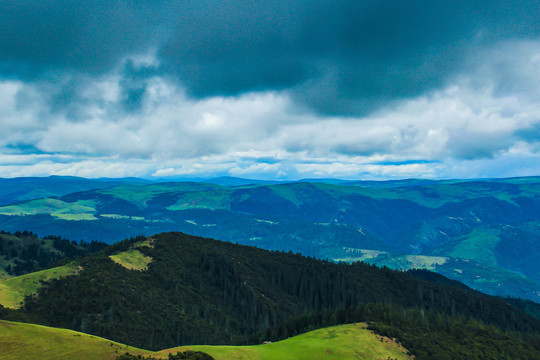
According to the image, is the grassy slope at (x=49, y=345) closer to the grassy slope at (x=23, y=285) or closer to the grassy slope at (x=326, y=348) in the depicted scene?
the grassy slope at (x=326, y=348)

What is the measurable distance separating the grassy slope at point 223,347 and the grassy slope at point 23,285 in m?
98.7

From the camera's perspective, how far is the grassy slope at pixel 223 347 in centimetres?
6144

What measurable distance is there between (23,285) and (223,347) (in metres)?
127

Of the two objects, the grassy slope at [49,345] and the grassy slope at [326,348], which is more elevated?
the grassy slope at [49,345]

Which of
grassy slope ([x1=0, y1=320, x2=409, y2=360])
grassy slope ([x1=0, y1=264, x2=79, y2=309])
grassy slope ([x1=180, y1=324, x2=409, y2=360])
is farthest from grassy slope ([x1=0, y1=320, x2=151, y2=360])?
grassy slope ([x1=0, y1=264, x2=79, y2=309])

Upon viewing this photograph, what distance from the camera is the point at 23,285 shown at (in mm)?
164250

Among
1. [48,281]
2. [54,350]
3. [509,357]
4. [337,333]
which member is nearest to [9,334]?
[54,350]

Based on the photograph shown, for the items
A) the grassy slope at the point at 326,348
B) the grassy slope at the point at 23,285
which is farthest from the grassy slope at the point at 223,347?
the grassy slope at the point at 23,285

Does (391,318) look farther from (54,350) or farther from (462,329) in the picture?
(54,350)

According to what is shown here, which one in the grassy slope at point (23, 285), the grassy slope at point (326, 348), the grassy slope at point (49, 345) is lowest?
the grassy slope at point (23, 285)

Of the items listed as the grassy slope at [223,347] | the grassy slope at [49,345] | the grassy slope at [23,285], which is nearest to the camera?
the grassy slope at [49,345]

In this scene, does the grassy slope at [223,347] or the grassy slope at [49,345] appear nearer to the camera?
the grassy slope at [49,345]

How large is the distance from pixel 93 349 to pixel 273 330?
3122 inches

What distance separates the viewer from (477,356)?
12062cm
